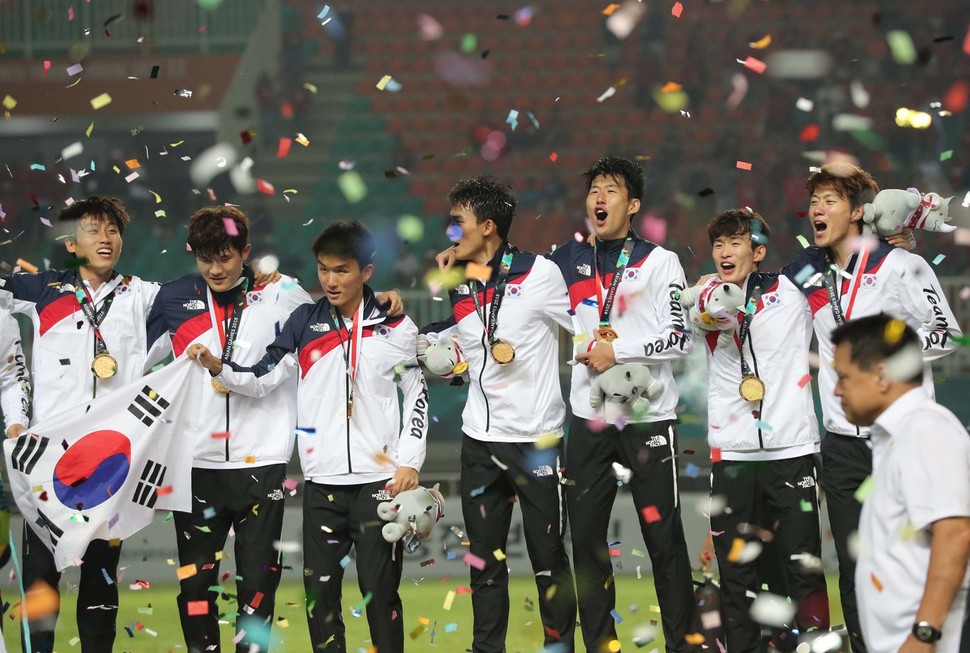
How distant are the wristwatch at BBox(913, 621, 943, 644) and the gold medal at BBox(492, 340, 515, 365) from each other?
2053 millimetres

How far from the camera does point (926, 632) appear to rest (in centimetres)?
246

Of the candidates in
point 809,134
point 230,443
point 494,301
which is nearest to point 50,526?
point 230,443

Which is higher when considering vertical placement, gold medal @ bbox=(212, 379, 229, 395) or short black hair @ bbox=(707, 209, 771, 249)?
short black hair @ bbox=(707, 209, 771, 249)

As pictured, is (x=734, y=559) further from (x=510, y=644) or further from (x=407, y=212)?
(x=407, y=212)

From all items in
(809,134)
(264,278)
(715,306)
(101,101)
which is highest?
(101,101)

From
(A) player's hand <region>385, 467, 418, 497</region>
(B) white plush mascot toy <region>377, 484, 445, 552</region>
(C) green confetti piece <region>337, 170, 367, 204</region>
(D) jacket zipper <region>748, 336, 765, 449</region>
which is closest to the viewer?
(B) white plush mascot toy <region>377, 484, 445, 552</region>

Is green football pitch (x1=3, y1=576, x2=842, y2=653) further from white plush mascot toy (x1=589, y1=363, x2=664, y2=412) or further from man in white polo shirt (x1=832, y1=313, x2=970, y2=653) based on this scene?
man in white polo shirt (x1=832, y1=313, x2=970, y2=653)

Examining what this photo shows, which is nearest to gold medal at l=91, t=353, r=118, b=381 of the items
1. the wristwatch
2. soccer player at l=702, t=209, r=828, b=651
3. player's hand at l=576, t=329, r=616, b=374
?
player's hand at l=576, t=329, r=616, b=374

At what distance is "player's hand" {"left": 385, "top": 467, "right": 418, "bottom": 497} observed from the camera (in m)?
4.07

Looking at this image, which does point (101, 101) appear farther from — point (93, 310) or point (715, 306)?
point (715, 306)

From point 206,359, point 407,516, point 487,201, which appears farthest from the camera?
point 487,201

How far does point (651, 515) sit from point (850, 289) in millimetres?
1071

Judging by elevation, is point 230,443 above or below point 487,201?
below

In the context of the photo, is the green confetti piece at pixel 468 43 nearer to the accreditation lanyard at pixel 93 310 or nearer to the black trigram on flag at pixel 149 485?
the accreditation lanyard at pixel 93 310
